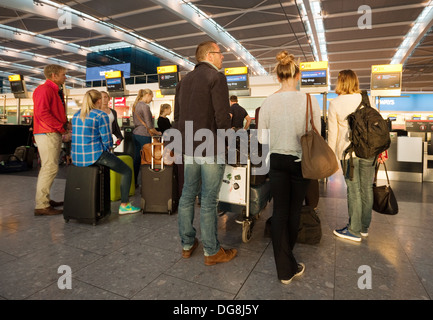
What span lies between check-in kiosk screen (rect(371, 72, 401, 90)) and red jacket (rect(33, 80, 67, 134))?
5955mm

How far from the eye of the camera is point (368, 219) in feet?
8.71

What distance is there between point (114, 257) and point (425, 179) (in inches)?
263

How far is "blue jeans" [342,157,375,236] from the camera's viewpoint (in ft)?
8.21

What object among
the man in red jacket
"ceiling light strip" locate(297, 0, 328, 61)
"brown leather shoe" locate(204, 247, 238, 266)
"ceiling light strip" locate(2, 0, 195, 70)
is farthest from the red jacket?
"ceiling light strip" locate(2, 0, 195, 70)

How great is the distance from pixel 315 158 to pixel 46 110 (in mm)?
3104

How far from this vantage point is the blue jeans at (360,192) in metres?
2.50

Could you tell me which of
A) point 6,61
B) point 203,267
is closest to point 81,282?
point 203,267

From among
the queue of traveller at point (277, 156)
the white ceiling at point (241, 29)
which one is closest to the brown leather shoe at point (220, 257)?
the queue of traveller at point (277, 156)

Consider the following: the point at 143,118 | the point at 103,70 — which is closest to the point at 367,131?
the point at 143,118

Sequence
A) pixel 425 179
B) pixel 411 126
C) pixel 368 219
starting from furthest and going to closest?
pixel 411 126, pixel 425 179, pixel 368 219

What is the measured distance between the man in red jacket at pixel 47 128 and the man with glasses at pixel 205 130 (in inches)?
77.7

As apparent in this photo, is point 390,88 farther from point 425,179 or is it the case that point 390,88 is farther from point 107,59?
point 107,59

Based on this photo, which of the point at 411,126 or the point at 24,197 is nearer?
the point at 24,197
